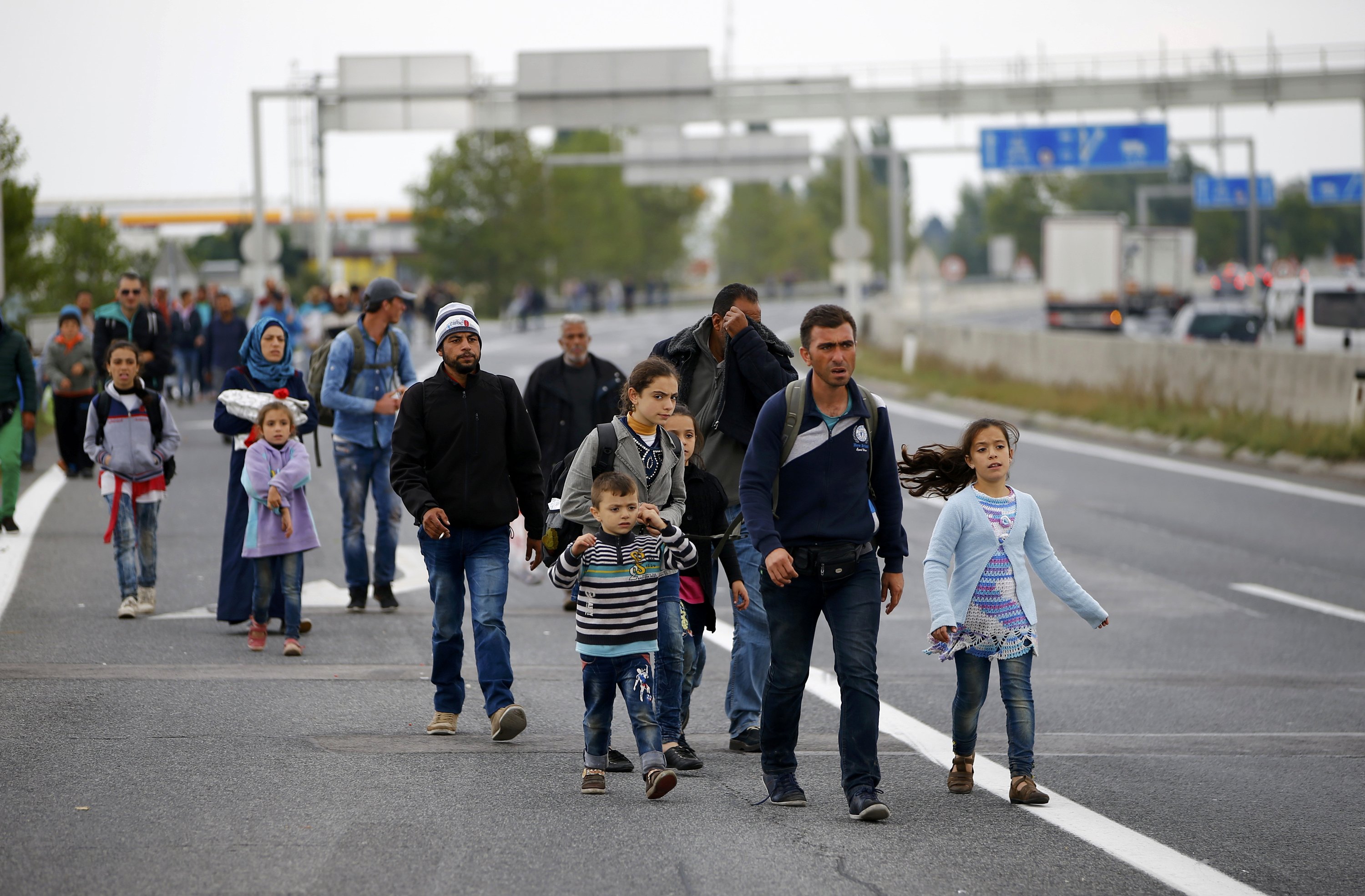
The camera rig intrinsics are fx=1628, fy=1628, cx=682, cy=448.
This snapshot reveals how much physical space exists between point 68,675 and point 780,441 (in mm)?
4369

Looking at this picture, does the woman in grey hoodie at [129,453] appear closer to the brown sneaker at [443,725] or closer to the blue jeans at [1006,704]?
the brown sneaker at [443,725]

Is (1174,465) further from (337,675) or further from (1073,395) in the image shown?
(337,675)

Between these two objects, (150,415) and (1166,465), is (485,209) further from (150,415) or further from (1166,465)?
(150,415)

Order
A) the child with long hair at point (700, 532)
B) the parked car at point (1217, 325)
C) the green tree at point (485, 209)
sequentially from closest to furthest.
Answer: the child with long hair at point (700, 532) < the parked car at point (1217, 325) < the green tree at point (485, 209)

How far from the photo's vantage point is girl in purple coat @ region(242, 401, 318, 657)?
9.03 m

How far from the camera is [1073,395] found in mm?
25969

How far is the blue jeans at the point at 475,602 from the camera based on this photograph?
7000mm

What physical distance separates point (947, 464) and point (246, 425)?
473 cm

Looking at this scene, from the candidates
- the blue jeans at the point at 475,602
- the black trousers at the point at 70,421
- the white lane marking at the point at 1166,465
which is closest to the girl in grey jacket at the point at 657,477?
the blue jeans at the point at 475,602

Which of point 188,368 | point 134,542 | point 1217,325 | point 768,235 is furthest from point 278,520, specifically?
point 768,235

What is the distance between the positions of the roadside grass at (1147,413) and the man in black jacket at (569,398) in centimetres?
1175

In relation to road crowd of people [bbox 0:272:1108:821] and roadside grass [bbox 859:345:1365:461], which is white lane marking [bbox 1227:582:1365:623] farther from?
roadside grass [bbox 859:345:1365:461]

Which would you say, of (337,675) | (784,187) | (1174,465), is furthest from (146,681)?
(784,187)

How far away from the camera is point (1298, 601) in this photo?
1152cm
